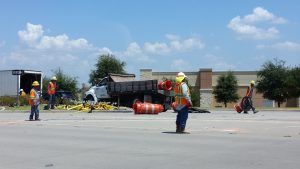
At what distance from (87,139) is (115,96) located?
902 inches

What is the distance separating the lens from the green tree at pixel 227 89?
252 ft

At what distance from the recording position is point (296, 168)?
921 cm

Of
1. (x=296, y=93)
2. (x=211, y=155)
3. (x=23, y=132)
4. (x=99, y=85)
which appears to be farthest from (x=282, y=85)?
(x=211, y=155)

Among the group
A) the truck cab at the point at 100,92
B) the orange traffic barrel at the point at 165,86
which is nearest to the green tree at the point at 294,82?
the truck cab at the point at 100,92

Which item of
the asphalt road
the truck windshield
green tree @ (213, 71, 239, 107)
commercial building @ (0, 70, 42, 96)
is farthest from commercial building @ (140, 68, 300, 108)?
the asphalt road

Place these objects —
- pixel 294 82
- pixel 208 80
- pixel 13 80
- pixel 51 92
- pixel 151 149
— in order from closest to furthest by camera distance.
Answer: pixel 151 149 → pixel 51 92 → pixel 13 80 → pixel 294 82 → pixel 208 80

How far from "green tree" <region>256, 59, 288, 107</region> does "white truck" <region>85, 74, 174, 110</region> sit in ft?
106

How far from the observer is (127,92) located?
1420 inches

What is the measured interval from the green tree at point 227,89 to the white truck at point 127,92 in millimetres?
38556

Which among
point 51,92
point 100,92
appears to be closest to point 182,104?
point 51,92

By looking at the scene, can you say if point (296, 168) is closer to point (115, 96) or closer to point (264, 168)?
point (264, 168)

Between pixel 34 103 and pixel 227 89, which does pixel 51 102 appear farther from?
pixel 227 89

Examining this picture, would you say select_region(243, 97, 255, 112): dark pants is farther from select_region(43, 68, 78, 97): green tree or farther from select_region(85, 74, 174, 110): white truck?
select_region(43, 68, 78, 97): green tree

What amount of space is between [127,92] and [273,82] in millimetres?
36837
